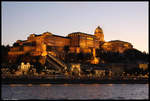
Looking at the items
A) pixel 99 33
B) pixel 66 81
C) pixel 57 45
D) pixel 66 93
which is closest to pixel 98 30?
pixel 99 33

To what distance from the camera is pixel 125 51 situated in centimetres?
16462

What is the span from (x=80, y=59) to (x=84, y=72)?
25663 millimetres

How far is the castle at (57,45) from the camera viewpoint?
380 ft

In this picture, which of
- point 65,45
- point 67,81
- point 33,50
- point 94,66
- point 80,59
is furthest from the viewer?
point 65,45

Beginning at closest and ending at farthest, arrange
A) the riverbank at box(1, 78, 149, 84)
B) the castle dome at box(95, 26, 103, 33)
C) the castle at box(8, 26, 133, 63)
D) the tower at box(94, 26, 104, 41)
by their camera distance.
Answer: the riverbank at box(1, 78, 149, 84) → the castle at box(8, 26, 133, 63) → the tower at box(94, 26, 104, 41) → the castle dome at box(95, 26, 103, 33)

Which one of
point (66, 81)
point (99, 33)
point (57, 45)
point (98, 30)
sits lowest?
point (66, 81)

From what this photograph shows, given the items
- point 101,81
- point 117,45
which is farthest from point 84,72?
point 117,45

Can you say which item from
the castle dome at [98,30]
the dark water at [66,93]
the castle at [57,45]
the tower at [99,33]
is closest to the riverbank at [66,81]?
the dark water at [66,93]

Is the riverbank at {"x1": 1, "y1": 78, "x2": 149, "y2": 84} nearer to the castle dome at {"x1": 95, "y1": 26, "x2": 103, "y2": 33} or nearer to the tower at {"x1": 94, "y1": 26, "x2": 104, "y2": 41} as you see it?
the tower at {"x1": 94, "y1": 26, "x2": 104, "y2": 41}

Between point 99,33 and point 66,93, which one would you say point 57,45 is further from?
point 66,93

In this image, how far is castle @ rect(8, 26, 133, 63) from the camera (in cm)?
11569

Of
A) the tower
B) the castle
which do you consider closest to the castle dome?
the tower

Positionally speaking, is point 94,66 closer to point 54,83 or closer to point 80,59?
point 80,59

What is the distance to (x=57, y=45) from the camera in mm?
136750
